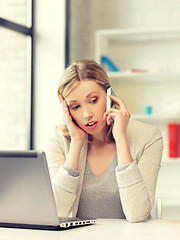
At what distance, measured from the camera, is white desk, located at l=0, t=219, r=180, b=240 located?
131 cm

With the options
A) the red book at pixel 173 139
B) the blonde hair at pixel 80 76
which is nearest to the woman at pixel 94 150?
the blonde hair at pixel 80 76

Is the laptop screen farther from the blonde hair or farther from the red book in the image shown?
the red book

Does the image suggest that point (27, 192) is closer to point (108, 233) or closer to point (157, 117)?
point (108, 233)

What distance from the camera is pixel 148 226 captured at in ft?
5.00

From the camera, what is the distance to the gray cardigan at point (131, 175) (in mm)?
1683

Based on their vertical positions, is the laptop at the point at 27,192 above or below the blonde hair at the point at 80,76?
below

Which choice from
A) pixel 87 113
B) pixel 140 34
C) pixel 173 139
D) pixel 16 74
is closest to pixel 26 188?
pixel 87 113

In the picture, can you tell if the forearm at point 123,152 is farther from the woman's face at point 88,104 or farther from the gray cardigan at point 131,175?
the woman's face at point 88,104

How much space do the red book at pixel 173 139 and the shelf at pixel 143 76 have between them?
14.3 inches

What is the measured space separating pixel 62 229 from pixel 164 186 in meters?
2.31

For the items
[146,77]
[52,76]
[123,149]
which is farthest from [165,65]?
[123,149]

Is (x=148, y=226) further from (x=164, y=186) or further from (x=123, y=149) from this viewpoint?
(x=164, y=186)

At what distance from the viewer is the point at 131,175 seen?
1675mm

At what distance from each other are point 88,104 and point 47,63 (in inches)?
74.4
